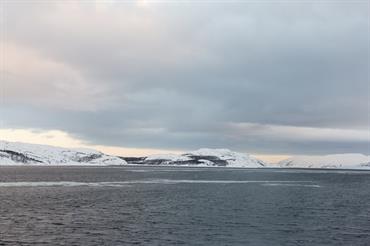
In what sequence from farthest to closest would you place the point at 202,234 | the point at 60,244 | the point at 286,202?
the point at 286,202 < the point at 202,234 < the point at 60,244

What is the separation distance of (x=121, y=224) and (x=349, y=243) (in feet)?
90.7

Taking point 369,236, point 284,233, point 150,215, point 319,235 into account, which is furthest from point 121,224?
point 369,236

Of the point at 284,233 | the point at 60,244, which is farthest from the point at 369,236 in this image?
the point at 60,244

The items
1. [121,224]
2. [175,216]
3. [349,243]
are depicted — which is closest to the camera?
[349,243]

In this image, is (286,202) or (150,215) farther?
(286,202)

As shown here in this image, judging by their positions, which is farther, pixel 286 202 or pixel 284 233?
pixel 286 202

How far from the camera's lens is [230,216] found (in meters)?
72.6

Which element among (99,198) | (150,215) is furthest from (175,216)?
(99,198)

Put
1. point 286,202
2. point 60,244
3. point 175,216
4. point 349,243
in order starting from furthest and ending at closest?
point 286,202 → point 175,216 → point 349,243 → point 60,244

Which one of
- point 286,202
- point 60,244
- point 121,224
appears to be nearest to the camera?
point 60,244

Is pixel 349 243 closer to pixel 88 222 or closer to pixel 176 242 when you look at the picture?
pixel 176 242

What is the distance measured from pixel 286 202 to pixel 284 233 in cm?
3916

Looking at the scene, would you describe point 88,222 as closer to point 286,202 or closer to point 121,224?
point 121,224

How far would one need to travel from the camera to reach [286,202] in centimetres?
9625
